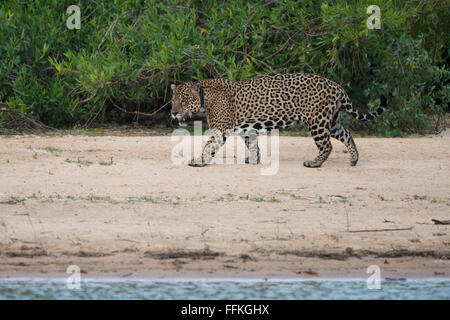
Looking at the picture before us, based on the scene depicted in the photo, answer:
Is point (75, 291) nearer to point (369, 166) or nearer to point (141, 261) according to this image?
point (141, 261)

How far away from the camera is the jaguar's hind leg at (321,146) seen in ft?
32.4

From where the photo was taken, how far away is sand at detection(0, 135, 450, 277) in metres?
6.34

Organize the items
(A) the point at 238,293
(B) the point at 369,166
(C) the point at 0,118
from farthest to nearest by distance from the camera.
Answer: (C) the point at 0,118
(B) the point at 369,166
(A) the point at 238,293

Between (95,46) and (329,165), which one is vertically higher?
(95,46)

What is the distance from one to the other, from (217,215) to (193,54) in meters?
5.66

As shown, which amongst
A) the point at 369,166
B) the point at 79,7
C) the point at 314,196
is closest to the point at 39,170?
the point at 314,196

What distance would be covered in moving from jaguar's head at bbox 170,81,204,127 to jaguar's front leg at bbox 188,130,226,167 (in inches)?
17.5

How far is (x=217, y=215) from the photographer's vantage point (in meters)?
7.45

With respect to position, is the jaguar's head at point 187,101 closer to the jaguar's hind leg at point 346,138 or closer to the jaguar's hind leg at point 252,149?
the jaguar's hind leg at point 252,149

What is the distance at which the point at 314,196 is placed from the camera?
8.36 meters

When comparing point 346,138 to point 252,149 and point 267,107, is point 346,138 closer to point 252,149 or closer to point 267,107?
point 267,107
